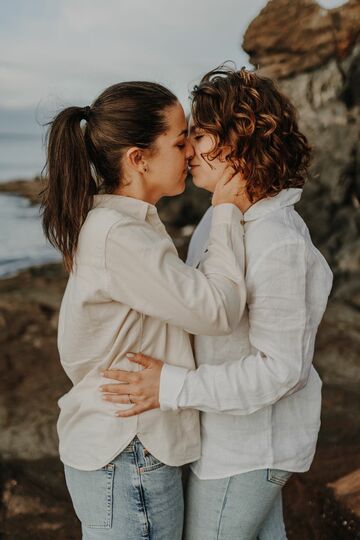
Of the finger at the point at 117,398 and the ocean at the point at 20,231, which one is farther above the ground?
the finger at the point at 117,398

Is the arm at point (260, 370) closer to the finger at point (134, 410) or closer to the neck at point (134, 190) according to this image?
the finger at point (134, 410)

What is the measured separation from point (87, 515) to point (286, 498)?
1580 millimetres

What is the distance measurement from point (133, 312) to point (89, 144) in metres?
0.50

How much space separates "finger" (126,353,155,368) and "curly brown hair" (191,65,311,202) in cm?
52

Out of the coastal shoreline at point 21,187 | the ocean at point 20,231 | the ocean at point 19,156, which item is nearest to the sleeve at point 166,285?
the ocean at point 20,231

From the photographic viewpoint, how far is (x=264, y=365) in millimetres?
1690

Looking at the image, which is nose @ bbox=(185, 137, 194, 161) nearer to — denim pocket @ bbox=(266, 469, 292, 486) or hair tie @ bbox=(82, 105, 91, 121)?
hair tie @ bbox=(82, 105, 91, 121)

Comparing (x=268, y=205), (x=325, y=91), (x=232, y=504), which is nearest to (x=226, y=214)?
(x=268, y=205)

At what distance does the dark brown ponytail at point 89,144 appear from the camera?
175cm

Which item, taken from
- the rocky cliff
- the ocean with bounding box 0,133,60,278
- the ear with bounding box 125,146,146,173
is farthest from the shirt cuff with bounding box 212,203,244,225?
the rocky cliff

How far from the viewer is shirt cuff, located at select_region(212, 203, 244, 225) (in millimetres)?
1761

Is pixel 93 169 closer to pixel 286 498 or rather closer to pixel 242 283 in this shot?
pixel 242 283

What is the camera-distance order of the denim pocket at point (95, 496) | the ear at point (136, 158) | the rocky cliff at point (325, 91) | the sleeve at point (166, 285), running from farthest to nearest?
the rocky cliff at point (325, 91), the ear at point (136, 158), the denim pocket at point (95, 496), the sleeve at point (166, 285)

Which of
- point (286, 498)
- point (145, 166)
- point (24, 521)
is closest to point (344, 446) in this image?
point (286, 498)
